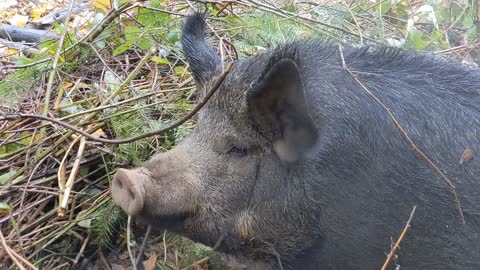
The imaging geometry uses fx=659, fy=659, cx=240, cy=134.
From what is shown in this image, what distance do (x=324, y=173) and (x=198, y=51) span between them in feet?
2.80

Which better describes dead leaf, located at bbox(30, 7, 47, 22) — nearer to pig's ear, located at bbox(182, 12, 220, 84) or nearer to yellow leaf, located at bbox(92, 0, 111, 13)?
yellow leaf, located at bbox(92, 0, 111, 13)

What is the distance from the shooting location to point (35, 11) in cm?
608

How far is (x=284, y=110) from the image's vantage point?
2539 millimetres

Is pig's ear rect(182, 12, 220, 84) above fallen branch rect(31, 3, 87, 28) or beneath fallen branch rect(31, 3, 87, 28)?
above

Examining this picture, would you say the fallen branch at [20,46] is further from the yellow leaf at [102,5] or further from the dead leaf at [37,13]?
the dead leaf at [37,13]

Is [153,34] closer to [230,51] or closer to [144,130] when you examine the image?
[230,51]

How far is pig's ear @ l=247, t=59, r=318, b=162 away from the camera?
243 centimetres

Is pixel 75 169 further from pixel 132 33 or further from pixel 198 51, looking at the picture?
pixel 132 33

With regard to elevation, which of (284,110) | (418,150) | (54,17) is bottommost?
(54,17)

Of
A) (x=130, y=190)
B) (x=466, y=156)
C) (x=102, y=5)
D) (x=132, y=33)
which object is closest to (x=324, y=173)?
(x=466, y=156)

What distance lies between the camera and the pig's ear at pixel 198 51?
9.82 ft

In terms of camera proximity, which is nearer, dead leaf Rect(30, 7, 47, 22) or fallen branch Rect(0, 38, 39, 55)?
fallen branch Rect(0, 38, 39, 55)

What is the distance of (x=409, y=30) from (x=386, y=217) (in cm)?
195

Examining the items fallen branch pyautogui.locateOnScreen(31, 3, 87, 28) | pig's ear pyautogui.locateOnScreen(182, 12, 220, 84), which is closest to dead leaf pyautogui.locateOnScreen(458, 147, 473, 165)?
pig's ear pyautogui.locateOnScreen(182, 12, 220, 84)
